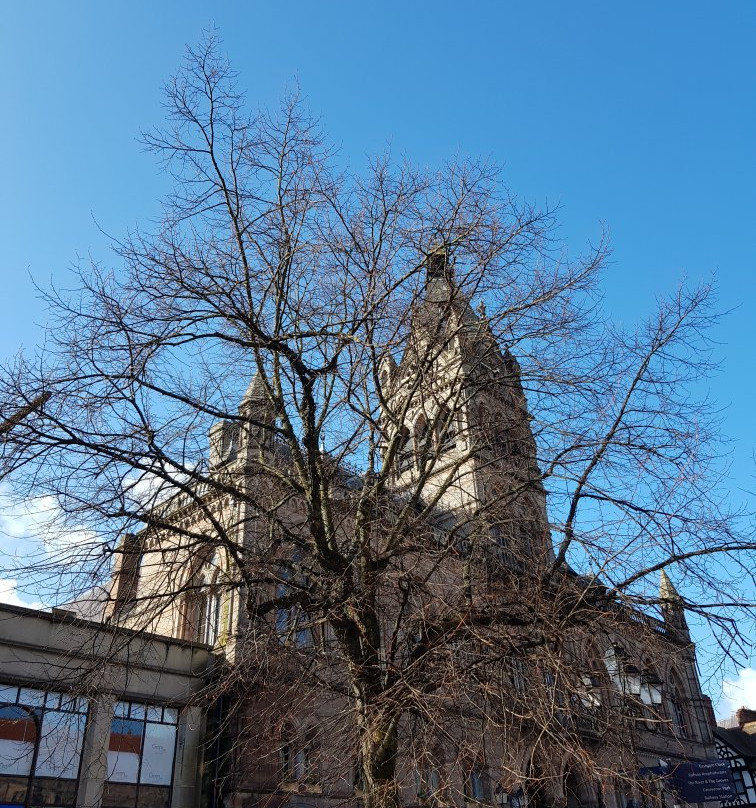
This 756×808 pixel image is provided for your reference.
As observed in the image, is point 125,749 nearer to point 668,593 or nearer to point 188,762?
point 188,762

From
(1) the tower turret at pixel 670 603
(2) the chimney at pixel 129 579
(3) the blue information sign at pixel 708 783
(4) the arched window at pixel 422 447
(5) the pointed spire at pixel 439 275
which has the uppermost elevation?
(5) the pointed spire at pixel 439 275

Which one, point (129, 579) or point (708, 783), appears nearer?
point (129, 579)

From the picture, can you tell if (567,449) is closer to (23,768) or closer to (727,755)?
(23,768)

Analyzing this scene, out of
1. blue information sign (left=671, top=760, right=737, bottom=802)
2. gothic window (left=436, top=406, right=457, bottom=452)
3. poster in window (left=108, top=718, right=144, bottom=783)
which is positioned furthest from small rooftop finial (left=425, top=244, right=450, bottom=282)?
blue information sign (left=671, top=760, right=737, bottom=802)

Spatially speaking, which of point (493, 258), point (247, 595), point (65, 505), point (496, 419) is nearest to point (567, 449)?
point (496, 419)

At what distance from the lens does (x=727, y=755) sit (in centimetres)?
3959

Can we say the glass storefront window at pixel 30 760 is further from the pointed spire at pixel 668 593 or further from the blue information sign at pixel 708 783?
the blue information sign at pixel 708 783

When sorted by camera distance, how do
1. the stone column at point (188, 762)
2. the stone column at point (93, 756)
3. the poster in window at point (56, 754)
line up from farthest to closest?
the stone column at point (188, 762) < the stone column at point (93, 756) < the poster in window at point (56, 754)

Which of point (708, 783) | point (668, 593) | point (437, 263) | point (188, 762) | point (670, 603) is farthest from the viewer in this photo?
point (708, 783)

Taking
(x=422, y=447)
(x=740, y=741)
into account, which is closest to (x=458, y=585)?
(x=422, y=447)

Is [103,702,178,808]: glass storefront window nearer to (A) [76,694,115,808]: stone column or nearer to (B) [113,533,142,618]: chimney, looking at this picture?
(A) [76,694,115,808]: stone column

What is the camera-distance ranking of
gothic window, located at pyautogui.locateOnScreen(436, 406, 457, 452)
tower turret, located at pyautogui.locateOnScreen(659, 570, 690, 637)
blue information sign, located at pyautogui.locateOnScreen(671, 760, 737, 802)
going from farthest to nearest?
blue information sign, located at pyautogui.locateOnScreen(671, 760, 737, 802)
gothic window, located at pyautogui.locateOnScreen(436, 406, 457, 452)
tower turret, located at pyautogui.locateOnScreen(659, 570, 690, 637)

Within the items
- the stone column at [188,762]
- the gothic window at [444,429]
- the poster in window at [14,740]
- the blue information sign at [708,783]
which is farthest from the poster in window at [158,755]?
the blue information sign at [708,783]

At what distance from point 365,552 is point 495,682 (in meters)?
1.97
